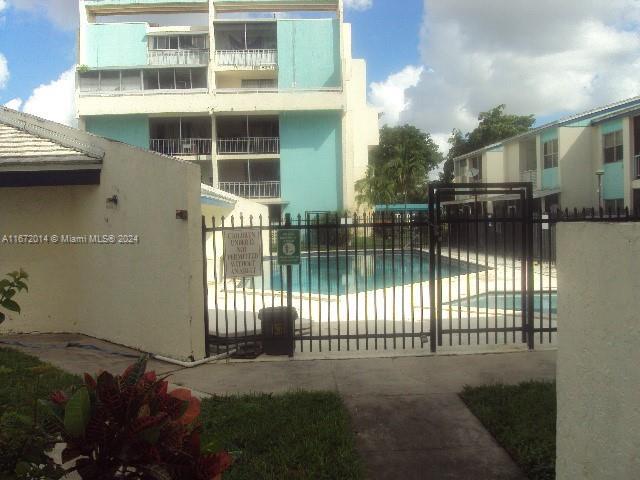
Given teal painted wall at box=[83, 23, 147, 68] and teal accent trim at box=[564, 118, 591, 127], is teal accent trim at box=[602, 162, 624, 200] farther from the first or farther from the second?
teal painted wall at box=[83, 23, 147, 68]

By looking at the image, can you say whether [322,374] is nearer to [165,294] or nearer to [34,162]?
[165,294]

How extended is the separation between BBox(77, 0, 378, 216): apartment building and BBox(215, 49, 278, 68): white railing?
0.06 meters

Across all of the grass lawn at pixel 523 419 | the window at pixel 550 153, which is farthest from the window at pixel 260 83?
the grass lawn at pixel 523 419

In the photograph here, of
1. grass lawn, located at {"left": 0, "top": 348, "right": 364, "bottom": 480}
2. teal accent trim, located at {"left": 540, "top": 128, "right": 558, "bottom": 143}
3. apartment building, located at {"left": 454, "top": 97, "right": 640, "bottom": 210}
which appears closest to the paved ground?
grass lawn, located at {"left": 0, "top": 348, "right": 364, "bottom": 480}

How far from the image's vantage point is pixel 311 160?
36125 mm

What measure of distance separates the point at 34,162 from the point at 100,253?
174 centimetres

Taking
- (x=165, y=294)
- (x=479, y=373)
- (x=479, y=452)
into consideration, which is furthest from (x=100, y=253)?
(x=479, y=452)

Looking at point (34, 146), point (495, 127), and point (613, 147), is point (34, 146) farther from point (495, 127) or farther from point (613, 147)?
point (495, 127)

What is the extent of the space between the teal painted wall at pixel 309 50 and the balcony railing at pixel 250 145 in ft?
13.1

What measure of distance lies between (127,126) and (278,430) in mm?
33270

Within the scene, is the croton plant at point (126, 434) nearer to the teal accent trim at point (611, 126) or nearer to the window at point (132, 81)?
the teal accent trim at point (611, 126)

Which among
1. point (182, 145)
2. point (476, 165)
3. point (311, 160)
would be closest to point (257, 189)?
point (311, 160)

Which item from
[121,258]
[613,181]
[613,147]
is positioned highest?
[613,147]

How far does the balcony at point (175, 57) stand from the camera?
36.9m
